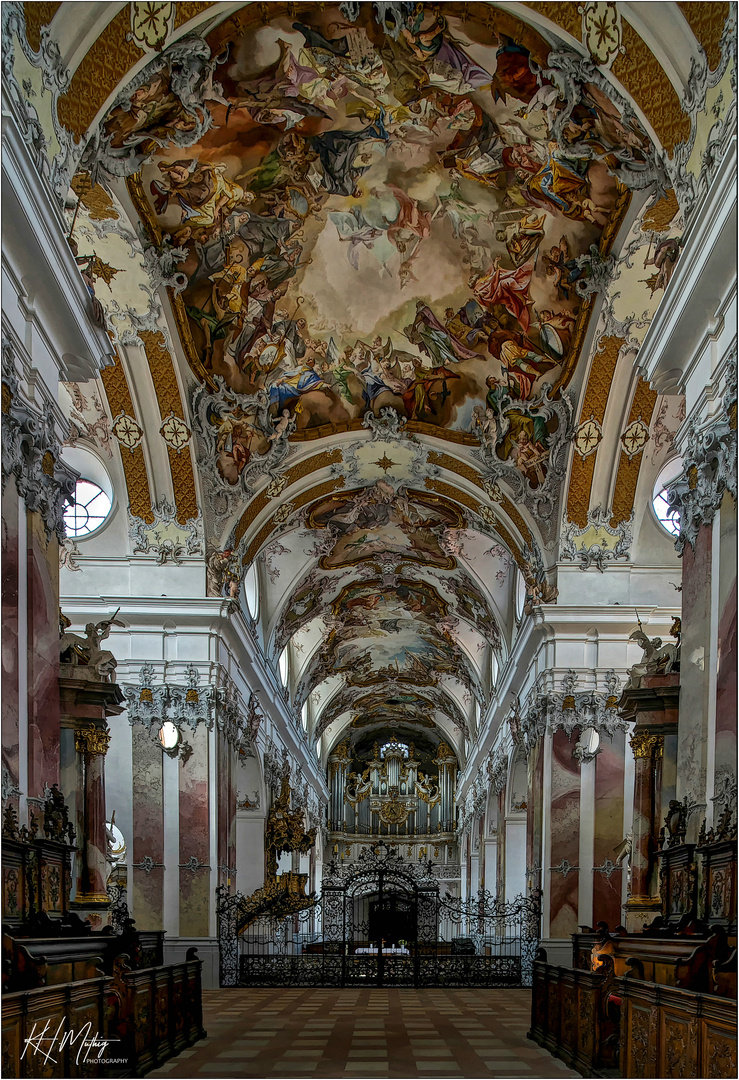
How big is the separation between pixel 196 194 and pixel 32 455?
252 inches

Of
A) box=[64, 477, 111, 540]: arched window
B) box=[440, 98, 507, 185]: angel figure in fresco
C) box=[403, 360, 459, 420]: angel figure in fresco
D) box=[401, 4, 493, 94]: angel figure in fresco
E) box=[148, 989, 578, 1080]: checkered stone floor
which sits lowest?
box=[148, 989, 578, 1080]: checkered stone floor

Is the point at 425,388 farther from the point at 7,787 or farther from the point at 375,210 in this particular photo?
the point at 7,787

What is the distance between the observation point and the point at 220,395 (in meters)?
18.5

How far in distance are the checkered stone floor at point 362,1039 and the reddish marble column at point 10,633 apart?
3233 millimetres

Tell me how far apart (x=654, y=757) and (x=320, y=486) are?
989cm

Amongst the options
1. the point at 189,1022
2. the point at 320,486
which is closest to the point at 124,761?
the point at 320,486

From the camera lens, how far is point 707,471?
10.3 m

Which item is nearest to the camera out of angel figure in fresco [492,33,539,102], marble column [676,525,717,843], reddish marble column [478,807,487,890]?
marble column [676,525,717,843]

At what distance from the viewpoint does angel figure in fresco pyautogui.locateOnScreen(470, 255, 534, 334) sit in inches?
656

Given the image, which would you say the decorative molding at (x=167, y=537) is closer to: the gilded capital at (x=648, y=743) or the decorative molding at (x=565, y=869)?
the decorative molding at (x=565, y=869)

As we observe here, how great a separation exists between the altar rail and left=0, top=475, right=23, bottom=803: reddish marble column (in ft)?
6.04

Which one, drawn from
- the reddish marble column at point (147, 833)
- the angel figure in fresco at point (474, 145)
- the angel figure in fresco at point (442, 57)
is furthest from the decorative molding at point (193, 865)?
the angel figure in fresco at point (442, 57)

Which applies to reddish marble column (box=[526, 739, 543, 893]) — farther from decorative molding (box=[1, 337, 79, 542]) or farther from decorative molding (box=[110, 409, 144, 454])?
decorative molding (box=[1, 337, 79, 542])

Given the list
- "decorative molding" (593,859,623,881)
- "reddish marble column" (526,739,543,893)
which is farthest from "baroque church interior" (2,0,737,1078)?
"reddish marble column" (526,739,543,893)
